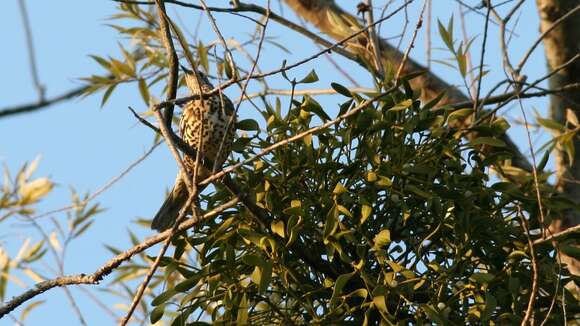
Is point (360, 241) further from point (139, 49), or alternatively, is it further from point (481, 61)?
point (139, 49)

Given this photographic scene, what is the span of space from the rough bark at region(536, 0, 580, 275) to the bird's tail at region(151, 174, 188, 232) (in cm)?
119

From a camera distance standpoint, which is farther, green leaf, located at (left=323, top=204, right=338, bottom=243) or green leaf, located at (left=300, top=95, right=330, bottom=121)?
green leaf, located at (left=300, top=95, right=330, bottom=121)

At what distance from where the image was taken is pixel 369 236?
232 centimetres

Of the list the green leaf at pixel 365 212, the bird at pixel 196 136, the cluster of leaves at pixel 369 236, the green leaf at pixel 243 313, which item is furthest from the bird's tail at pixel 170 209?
the green leaf at pixel 365 212

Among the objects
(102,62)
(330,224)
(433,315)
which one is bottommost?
(433,315)

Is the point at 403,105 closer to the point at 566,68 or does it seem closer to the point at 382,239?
the point at 382,239

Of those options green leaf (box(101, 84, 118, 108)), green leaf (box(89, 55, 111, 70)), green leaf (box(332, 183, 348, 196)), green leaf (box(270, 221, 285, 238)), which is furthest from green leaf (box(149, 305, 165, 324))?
green leaf (box(89, 55, 111, 70))

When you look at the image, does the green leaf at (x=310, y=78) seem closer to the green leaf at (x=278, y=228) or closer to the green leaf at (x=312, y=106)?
the green leaf at (x=312, y=106)

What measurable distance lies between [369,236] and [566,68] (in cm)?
125

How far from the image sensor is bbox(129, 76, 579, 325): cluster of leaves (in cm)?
218

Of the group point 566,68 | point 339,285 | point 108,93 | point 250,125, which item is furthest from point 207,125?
point 566,68

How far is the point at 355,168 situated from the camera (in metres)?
2.36

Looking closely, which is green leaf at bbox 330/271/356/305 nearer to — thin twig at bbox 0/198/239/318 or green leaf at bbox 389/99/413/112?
thin twig at bbox 0/198/239/318

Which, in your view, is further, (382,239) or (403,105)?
(403,105)
